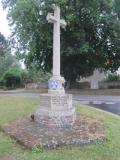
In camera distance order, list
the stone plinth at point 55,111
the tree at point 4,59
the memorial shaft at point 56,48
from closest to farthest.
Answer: the stone plinth at point 55,111 → the memorial shaft at point 56,48 → the tree at point 4,59

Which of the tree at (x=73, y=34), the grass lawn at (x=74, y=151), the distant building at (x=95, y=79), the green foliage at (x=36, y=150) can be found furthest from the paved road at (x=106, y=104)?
the distant building at (x=95, y=79)

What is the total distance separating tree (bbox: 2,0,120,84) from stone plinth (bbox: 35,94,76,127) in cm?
1988

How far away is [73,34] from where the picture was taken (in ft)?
108

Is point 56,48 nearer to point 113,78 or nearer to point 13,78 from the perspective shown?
point 113,78

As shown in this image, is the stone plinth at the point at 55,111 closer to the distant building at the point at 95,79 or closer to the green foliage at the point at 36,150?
the green foliage at the point at 36,150

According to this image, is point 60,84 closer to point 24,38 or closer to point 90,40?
point 24,38

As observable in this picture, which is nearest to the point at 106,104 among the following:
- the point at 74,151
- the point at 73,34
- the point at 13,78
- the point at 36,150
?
the point at 74,151

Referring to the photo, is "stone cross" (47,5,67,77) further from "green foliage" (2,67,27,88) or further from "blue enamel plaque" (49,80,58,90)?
"green foliage" (2,67,27,88)

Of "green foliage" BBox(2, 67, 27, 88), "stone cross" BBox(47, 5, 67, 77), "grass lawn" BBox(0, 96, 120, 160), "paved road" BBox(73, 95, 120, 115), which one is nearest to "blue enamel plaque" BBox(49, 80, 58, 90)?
"stone cross" BBox(47, 5, 67, 77)

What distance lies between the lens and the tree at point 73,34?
32.2 metres

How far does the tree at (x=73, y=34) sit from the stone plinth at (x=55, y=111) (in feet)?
65.2

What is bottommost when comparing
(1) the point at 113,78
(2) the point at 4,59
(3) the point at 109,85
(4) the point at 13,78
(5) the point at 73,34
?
(3) the point at 109,85

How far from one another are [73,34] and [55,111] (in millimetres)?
22510

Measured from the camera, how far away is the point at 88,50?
33.6 meters
